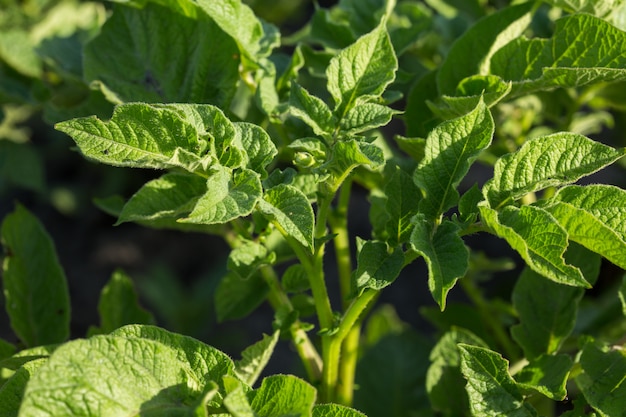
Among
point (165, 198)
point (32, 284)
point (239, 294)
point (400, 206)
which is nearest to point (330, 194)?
point (400, 206)

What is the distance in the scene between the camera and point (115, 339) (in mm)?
716

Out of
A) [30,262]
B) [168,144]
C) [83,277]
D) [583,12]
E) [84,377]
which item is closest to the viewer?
[84,377]

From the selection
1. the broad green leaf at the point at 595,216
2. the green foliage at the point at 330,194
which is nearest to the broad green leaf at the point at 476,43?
the green foliage at the point at 330,194

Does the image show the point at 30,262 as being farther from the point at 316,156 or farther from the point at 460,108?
the point at 460,108

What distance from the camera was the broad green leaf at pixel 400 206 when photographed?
0.91 meters

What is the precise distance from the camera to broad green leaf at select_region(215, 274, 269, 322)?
1.15 metres

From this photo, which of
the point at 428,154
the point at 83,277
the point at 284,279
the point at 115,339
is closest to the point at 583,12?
the point at 428,154

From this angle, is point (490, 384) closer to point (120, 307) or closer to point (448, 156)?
point (448, 156)

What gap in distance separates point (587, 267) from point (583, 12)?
37cm

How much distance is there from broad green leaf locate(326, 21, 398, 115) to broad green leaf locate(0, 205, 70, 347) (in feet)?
1.96

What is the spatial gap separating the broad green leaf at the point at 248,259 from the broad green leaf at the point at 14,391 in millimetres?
264

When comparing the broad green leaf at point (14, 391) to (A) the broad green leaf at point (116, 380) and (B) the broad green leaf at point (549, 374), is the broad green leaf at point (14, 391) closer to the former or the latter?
(A) the broad green leaf at point (116, 380)

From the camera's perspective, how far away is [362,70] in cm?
93

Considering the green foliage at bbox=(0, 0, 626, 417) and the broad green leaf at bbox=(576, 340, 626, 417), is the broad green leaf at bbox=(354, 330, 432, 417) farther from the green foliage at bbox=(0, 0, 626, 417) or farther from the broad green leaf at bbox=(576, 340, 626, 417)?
the broad green leaf at bbox=(576, 340, 626, 417)
